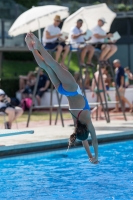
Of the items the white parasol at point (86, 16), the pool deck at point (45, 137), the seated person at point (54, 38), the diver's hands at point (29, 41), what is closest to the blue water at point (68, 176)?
the pool deck at point (45, 137)

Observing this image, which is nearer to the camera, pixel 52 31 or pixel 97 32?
pixel 52 31

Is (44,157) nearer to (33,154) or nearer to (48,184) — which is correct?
(33,154)

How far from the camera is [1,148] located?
33.2ft

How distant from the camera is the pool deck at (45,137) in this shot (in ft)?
33.3

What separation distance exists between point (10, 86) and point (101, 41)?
845 centimetres

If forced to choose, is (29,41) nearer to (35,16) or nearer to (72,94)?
(72,94)

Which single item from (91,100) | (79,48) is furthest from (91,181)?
(91,100)

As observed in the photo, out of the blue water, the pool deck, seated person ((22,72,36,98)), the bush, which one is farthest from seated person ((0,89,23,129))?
the bush

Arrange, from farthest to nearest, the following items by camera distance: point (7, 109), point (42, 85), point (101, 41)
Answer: point (42, 85) → point (101, 41) → point (7, 109)

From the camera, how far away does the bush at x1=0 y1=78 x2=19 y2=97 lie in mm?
21891

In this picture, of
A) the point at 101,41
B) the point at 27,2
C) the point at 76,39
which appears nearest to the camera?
the point at 76,39

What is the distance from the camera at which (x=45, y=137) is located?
1174cm

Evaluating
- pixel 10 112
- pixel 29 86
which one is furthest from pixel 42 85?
pixel 10 112

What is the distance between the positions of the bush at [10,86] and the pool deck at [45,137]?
8159 mm
